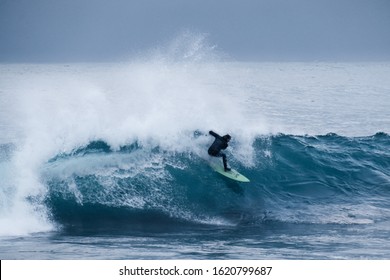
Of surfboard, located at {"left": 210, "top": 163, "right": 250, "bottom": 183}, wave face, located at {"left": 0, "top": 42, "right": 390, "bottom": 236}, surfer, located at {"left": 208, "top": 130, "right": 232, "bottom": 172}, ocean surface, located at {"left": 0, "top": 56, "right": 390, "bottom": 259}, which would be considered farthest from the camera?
surfboard, located at {"left": 210, "top": 163, "right": 250, "bottom": 183}

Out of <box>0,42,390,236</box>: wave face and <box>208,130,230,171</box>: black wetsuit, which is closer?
<box>0,42,390,236</box>: wave face

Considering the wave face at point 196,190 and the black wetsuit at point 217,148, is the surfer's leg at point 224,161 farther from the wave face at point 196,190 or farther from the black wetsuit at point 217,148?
the wave face at point 196,190

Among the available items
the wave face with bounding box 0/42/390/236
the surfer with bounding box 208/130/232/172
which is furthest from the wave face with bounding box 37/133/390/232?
the surfer with bounding box 208/130/232/172

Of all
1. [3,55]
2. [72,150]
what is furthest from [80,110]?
[3,55]

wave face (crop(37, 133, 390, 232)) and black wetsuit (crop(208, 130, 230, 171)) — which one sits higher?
black wetsuit (crop(208, 130, 230, 171))

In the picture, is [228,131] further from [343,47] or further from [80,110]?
[343,47]

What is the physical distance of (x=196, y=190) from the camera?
46.6ft

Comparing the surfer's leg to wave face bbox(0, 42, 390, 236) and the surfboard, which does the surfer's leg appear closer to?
the surfboard

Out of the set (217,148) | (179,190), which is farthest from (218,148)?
(179,190)

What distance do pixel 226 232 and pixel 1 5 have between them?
15413cm

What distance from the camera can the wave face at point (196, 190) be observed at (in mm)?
13062

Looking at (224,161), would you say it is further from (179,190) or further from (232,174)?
(179,190)

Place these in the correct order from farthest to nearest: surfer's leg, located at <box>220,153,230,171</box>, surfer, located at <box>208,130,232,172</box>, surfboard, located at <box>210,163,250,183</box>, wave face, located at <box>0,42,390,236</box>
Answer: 1. surfboard, located at <box>210,163,250,183</box>
2. surfer's leg, located at <box>220,153,230,171</box>
3. surfer, located at <box>208,130,232,172</box>
4. wave face, located at <box>0,42,390,236</box>

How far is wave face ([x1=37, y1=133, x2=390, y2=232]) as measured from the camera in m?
13.1
